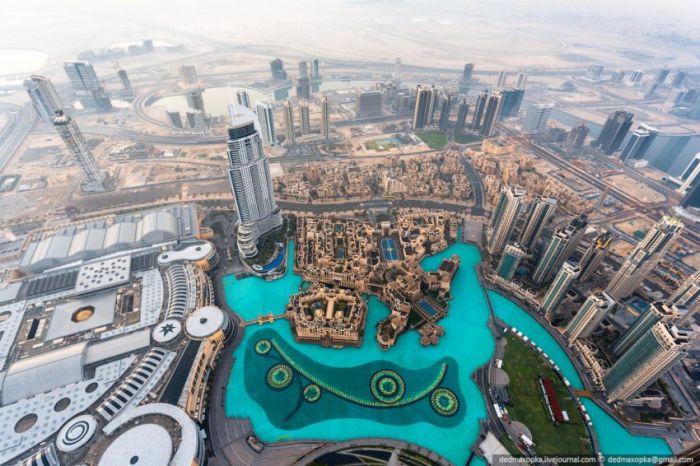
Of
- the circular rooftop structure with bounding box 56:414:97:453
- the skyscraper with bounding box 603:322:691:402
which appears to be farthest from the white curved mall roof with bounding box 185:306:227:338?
the skyscraper with bounding box 603:322:691:402

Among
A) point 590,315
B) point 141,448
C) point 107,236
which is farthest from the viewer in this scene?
point 107,236

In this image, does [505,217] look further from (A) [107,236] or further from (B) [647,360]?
(A) [107,236]

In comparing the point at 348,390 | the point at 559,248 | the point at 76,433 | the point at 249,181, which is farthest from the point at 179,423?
the point at 559,248

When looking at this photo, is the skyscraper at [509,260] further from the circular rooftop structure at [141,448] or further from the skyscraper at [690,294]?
the circular rooftop structure at [141,448]

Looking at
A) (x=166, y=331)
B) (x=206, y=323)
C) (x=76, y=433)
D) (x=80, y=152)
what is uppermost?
(x=80, y=152)

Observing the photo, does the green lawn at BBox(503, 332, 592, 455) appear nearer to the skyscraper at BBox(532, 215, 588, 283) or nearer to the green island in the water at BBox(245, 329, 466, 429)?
the green island in the water at BBox(245, 329, 466, 429)

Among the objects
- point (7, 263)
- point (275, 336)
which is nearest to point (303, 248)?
point (275, 336)
